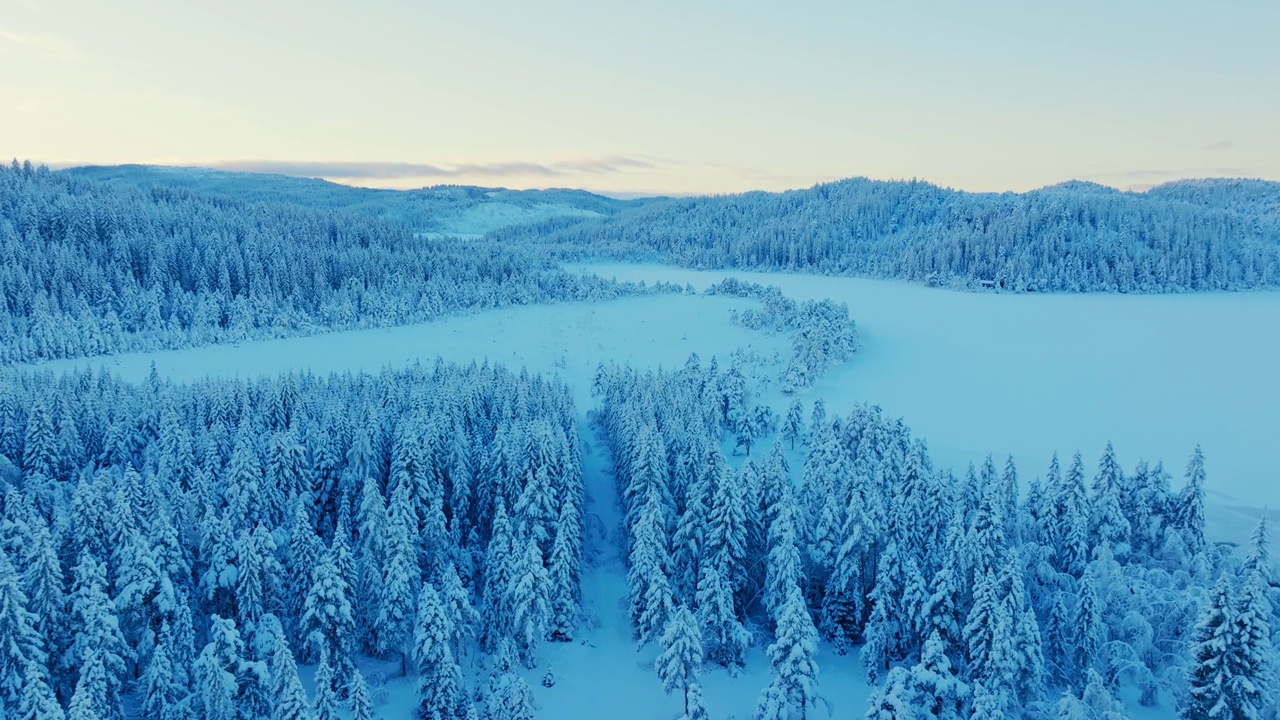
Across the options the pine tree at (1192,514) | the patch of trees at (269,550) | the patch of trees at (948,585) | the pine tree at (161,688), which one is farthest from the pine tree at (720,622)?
the pine tree at (1192,514)

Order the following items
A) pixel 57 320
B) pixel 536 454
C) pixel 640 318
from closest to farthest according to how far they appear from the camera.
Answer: pixel 536 454 → pixel 57 320 → pixel 640 318

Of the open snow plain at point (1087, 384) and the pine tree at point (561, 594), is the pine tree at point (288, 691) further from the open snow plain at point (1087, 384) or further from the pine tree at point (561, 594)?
the open snow plain at point (1087, 384)

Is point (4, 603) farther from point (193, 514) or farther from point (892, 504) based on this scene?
point (892, 504)

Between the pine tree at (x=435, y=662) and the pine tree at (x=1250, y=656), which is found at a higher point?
the pine tree at (x=1250, y=656)

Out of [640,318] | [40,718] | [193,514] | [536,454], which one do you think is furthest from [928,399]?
[40,718]

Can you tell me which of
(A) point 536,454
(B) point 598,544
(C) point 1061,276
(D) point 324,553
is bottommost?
(B) point 598,544

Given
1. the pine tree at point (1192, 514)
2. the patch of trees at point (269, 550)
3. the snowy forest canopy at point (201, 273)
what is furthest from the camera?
the snowy forest canopy at point (201, 273)

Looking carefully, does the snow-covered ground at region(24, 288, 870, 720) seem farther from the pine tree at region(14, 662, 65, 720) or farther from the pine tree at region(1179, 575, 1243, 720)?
the pine tree at region(1179, 575, 1243, 720)

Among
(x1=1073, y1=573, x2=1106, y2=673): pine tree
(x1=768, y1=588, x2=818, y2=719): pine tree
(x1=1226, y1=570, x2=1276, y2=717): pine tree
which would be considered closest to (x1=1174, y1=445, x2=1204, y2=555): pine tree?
(x1=1073, y1=573, x2=1106, y2=673): pine tree
